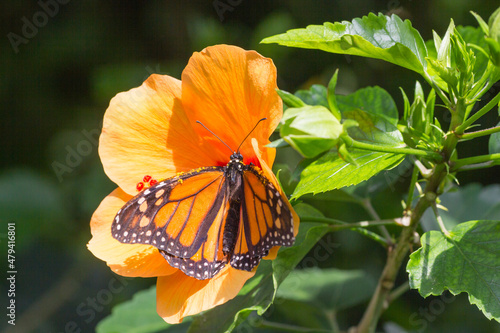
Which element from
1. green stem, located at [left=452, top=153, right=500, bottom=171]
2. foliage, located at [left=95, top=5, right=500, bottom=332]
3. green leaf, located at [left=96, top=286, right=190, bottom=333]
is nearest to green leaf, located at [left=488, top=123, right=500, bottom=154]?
foliage, located at [left=95, top=5, right=500, bottom=332]

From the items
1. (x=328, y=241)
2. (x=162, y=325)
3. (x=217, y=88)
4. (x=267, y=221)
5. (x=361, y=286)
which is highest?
(x=217, y=88)

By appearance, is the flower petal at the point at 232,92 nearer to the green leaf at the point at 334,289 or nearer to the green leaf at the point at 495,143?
the green leaf at the point at 495,143

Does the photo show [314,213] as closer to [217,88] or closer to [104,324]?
[217,88]

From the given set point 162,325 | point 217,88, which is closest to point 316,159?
point 217,88

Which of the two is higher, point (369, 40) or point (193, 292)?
point (369, 40)

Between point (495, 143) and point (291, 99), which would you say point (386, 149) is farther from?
point (495, 143)
